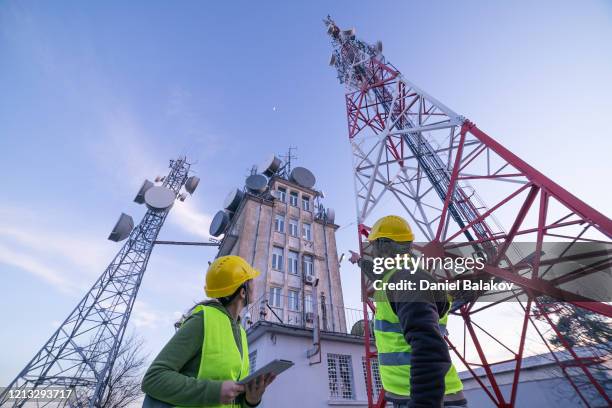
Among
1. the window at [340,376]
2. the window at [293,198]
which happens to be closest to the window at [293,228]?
the window at [293,198]

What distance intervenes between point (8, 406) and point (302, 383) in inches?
686

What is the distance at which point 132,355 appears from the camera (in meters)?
25.1

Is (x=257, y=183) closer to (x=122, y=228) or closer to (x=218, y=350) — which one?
(x=122, y=228)

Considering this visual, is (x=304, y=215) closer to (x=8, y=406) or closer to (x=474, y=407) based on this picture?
(x=474, y=407)

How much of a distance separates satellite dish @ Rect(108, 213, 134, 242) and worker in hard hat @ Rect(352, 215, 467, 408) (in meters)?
26.5

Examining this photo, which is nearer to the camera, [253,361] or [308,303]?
[253,361]

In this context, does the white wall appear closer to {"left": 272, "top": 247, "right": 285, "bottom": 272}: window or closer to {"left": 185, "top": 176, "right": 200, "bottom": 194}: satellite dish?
{"left": 272, "top": 247, "right": 285, "bottom": 272}: window

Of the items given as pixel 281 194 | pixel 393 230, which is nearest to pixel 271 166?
pixel 281 194

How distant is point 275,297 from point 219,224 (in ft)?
30.5

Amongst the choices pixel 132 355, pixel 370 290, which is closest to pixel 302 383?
pixel 370 290

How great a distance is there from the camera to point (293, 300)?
18.1 m

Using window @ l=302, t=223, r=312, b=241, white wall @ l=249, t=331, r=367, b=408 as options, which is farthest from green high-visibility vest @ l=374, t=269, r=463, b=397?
window @ l=302, t=223, r=312, b=241

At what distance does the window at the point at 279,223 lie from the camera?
21.7m

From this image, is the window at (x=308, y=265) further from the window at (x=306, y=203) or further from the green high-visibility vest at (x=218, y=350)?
the green high-visibility vest at (x=218, y=350)
